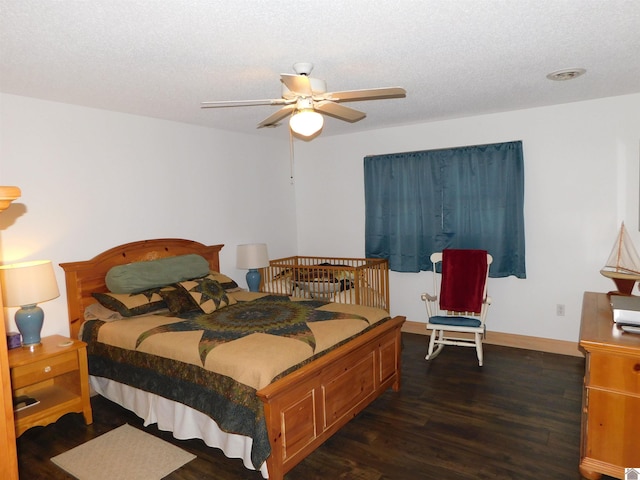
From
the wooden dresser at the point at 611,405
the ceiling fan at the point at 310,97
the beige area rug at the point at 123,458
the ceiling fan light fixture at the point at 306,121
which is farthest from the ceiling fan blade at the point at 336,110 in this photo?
the beige area rug at the point at 123,458

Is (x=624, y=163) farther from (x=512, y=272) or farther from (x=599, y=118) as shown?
(x=512, y=272)

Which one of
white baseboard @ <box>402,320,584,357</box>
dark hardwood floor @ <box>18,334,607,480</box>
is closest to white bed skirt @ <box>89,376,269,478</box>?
dark hardwood floor @ <box>18,334,607,480</box>

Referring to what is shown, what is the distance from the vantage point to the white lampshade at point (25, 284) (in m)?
2.90

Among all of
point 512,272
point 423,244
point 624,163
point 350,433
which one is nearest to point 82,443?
point 350,433

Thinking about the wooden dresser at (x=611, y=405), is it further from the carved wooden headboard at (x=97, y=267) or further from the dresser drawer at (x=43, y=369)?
the carved wooden headboard at (x=97, y=267)

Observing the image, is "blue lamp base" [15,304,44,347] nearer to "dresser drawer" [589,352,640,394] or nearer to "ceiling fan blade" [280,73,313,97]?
"ceiling fan blade" [280,73,313,97]

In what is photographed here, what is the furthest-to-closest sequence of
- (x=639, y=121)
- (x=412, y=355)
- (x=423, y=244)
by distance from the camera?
(x=423, y=244), (x=412, y=355), (x=639, y=121)

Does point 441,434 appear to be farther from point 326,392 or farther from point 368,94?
point 368,94

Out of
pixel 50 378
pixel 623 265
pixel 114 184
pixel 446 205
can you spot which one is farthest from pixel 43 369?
pixel 623 265

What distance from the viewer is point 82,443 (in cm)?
291

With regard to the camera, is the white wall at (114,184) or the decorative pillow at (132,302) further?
the decorative pillow at (132,302)

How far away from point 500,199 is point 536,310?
1216mm

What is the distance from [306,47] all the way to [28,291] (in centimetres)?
246

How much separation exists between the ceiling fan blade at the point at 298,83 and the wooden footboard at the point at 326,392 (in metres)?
1.61
